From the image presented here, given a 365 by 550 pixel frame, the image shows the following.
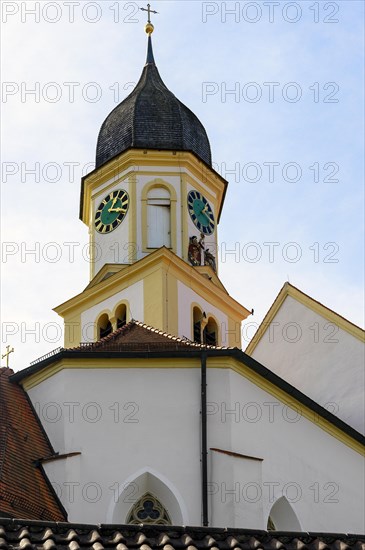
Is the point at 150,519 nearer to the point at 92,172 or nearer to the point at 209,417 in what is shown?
the point at 209,417

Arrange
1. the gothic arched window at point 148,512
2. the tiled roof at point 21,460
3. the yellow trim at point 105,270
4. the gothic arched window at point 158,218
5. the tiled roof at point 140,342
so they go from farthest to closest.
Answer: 1. the gothic arched window at point 158,218
2. the yellow trim at point 105,270
3. the tiled roof at point 140,342
4. the gothic arched window at point 148,512
5. the tiled roof at point 21,460

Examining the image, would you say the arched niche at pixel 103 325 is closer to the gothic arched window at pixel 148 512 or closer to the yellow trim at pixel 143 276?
the yellow trim at pixel 143 276

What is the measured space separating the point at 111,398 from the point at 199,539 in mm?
11191

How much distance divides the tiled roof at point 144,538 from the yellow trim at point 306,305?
1636 cm

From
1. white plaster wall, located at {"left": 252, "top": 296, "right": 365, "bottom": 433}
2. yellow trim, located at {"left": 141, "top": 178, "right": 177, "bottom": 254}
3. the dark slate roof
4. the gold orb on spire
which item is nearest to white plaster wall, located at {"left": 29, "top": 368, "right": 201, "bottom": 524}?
white plaster wall, located at {"left": 252, "top": 296, "right": 365, "bottom": 433}

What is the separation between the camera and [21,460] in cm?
2044

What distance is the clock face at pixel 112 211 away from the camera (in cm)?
3081

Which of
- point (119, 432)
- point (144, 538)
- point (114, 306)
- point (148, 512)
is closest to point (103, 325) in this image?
point (114, 306)

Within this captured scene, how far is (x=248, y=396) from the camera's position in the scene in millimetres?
21984

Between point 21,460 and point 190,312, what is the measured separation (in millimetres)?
9662

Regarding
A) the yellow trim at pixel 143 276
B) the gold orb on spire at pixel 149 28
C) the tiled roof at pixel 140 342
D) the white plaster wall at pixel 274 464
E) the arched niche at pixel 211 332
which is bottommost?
the white plaster wall at pixel 274 464

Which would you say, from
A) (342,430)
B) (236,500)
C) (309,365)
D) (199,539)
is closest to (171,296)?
(309,365)

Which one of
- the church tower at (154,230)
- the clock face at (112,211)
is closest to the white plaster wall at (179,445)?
the church tower at (154,230)

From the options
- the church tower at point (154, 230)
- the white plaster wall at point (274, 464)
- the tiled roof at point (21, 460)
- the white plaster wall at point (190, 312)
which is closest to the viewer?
the tiled roof at point (21, 460)
